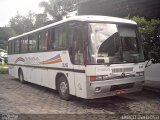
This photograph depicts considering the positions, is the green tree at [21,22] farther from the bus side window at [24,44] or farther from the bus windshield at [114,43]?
the bus windshield at [114,43]

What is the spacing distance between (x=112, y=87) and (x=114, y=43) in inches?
59.7

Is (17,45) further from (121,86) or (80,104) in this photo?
(121,86)

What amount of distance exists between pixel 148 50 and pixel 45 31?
458 centimetres

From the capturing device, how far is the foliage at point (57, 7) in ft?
190

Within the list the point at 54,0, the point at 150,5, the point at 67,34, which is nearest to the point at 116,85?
the point at 67,34

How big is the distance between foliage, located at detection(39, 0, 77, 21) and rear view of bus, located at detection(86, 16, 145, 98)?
49.0m

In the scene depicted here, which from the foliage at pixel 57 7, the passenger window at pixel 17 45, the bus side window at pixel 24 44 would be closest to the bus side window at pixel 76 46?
Answer: the bus side window at pixel 24 44

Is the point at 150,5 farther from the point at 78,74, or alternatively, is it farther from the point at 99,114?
the point at 99,114

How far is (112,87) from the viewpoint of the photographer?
866cm

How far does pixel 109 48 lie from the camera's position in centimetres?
878

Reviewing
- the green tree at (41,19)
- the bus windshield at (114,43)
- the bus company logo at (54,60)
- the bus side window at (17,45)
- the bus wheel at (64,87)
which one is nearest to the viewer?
the bus windshield at (114,43)

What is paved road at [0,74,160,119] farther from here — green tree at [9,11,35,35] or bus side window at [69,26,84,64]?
Result: green tree at [9,11,35,35]

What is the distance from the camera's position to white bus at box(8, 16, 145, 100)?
8.40 meters

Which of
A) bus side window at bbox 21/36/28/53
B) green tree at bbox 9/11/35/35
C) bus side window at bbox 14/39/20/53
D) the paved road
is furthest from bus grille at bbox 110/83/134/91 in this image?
green tree at bbox 9/11/35/35
